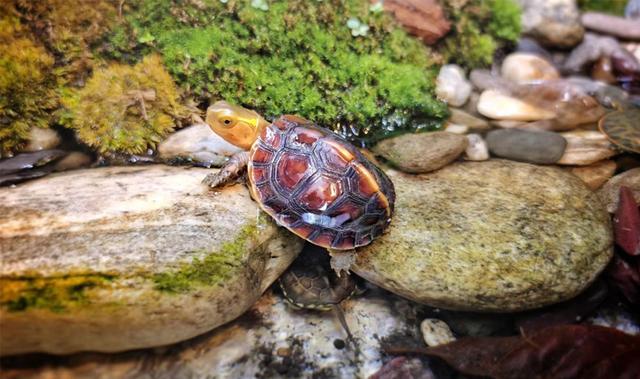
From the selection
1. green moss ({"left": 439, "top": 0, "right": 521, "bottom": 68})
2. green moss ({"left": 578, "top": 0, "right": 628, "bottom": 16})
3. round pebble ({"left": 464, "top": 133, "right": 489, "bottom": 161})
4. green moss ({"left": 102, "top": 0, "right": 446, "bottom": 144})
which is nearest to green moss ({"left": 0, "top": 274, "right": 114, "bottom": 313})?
green moss ({"left": 102, "top": 0, "right": 446, "bottom": 144})

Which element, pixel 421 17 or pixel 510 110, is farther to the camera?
pixel 421 17

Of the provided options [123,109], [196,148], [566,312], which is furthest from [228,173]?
[566,312]

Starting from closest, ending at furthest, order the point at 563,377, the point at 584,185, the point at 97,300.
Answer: the point at 97,300
the point at 563,377
the point at 584,185

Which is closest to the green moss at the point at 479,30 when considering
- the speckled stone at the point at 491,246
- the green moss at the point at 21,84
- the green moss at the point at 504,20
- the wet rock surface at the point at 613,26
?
the green moss at the point at 504,20

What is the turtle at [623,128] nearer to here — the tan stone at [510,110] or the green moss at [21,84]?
the tan stone at [510,110]

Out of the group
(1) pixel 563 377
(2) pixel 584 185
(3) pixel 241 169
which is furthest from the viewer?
→ (2) pixel 584 185

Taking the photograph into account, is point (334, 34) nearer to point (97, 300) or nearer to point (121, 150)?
point (121, 150)

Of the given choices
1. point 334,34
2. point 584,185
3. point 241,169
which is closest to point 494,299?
point 584,185

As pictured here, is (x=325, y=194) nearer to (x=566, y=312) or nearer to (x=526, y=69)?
(x=566, y=312)
